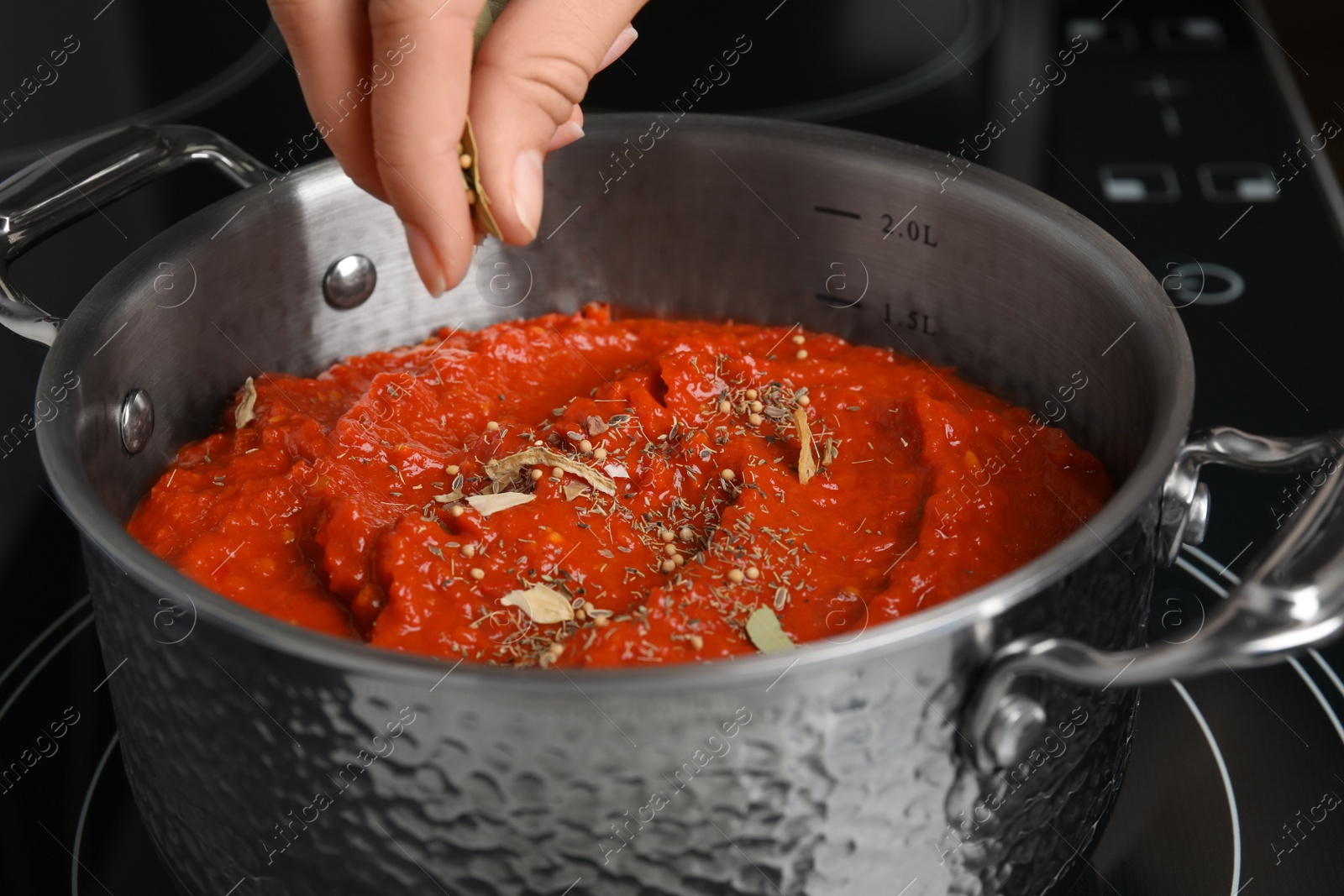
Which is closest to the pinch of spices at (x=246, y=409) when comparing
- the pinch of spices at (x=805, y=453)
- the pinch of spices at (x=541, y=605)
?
the pinch of spices at (x=541, y=605)

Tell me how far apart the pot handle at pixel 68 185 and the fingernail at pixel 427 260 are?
1.24 feet

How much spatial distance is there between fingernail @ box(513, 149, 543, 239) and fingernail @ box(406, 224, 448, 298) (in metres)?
0.09

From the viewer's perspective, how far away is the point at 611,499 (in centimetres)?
135

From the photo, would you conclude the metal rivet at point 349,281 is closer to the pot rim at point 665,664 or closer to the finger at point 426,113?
the pot rim at point 665,664

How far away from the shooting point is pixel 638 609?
3.89 feet

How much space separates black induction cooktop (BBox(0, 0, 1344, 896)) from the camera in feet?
4.24

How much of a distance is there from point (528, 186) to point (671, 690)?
1.88 feet

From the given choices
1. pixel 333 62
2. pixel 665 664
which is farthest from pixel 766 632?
pixel 333 62

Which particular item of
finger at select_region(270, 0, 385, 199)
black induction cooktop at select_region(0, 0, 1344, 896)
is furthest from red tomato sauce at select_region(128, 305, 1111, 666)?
finger at select_region(270, 0, 385, 199)

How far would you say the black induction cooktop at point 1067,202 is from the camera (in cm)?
129

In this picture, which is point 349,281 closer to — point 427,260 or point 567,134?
point 567,134

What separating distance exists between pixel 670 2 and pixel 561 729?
5.77 feet

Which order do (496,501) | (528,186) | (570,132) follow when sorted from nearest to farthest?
(528,186) → (496,501) → (570,132)

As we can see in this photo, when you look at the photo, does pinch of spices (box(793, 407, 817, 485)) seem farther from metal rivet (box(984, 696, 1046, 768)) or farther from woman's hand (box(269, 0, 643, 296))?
metal rivet (box(984, 696, 1046, 768))
